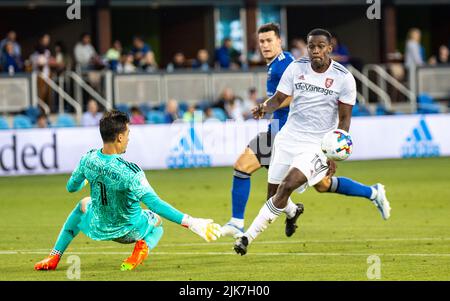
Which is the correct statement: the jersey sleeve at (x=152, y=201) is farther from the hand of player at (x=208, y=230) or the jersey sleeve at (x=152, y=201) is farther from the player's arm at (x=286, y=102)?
the player's arm at (x=286, y=102)

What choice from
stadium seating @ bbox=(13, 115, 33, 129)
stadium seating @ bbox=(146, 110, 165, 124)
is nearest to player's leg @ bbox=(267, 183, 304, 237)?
stadium seating @ bbox=(13, 115, 33, 129)

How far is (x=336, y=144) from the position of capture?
11.9 metres

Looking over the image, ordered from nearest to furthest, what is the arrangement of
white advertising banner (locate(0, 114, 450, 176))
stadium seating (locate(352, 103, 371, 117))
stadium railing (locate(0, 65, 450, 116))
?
white advertising banner (locate(0, 114, 450, 176)) < stadium railing (locate(0, 65, 450, 116)) < stadium seating (locate(352, 103, 371, 117))

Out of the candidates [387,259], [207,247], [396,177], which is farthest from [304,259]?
[396,177]

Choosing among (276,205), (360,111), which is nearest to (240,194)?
(276,205)

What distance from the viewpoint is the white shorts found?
11883mm

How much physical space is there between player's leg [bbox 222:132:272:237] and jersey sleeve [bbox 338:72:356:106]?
1.61 meters

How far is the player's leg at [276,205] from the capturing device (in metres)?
11.6

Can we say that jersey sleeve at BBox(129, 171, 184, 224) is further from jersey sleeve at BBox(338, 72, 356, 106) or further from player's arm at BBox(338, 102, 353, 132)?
Result: jersey sleeve at BBox(338, 72, 356, 106)

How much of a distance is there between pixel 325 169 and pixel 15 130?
13305mm

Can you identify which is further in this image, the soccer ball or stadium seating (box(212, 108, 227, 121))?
stadium seating (box(212, 108, 227, 121))

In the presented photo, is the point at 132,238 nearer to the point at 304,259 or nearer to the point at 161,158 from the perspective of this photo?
the point at 304,259

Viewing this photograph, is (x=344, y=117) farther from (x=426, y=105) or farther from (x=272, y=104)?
(x=426, y=105)

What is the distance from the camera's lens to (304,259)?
11742 mm
